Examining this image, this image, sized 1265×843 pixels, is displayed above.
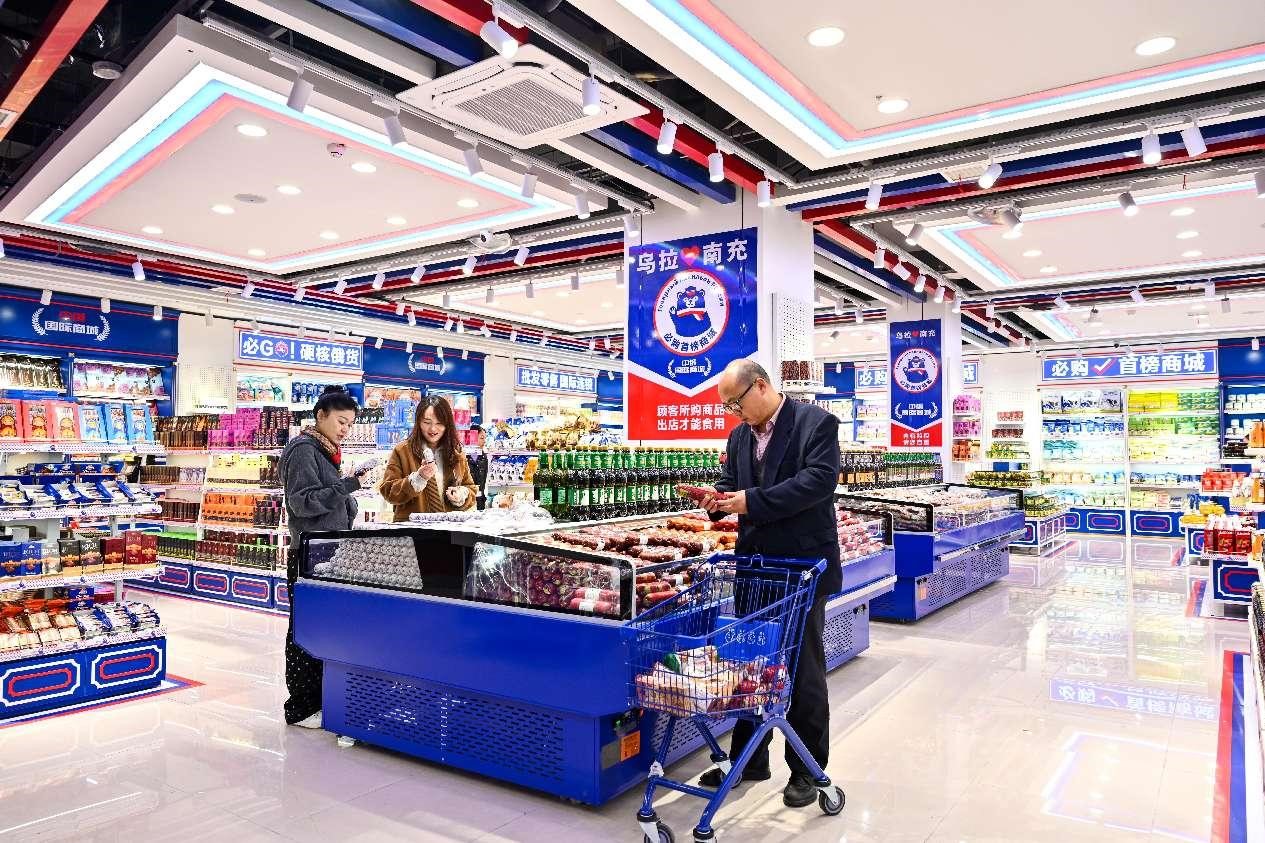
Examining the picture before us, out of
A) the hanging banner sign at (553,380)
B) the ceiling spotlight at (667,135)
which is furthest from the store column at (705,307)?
the hanging banner sign at (553,380)

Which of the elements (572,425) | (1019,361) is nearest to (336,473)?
(572,425)

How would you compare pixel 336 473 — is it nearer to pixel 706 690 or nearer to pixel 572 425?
pixel 572 425

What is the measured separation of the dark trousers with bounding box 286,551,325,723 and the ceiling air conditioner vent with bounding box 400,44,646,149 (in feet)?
9.30

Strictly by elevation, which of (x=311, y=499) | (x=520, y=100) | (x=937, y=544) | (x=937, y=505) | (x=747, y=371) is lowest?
(x=937, y=544)

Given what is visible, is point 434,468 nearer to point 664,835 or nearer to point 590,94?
point 590,94

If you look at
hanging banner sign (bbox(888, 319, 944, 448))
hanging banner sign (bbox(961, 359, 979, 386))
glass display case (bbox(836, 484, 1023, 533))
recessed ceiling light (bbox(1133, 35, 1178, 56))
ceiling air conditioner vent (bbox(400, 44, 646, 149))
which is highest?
recessed ceiling light (bbox(1133, 35, 1178, 56))

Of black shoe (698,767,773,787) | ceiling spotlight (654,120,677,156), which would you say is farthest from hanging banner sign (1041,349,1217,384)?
black shoe (698,767,773,787)

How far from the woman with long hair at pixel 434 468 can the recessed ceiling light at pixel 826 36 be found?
2882 mm

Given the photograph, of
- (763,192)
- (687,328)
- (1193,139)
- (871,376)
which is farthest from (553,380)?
(1193,139)

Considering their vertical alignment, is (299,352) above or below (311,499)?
above

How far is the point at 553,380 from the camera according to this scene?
1880 cm

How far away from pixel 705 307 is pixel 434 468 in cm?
332

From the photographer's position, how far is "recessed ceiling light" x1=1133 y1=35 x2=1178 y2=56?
4.51 metres

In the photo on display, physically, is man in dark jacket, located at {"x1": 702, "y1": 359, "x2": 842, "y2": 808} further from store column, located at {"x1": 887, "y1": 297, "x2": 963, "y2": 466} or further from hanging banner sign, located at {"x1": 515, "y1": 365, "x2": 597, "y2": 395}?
hanging banner sign, located at {"x1": 515, "y1": 365, "x2": 597, "y2": 395}
